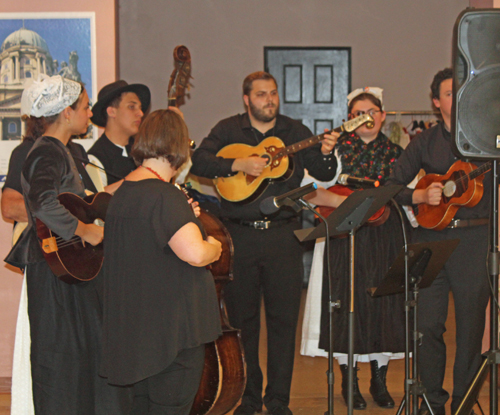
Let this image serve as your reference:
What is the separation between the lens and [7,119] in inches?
159

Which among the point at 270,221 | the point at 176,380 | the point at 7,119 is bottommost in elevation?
the point at 176,380

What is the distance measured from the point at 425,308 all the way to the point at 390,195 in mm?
1077

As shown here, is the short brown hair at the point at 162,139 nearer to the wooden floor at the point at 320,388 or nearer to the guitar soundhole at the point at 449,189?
the guitar soundhole at the point at 449,189

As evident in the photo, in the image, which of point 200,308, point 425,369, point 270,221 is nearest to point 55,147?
point 200,308

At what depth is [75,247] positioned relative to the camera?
2723 mm

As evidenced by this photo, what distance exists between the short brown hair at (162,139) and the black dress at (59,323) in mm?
555

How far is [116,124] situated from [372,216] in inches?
64.7

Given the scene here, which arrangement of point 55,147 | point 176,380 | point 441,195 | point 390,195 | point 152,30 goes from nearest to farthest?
point 176,380 < point 390,195 < point 55,147 < point 441,195 < point 152,30

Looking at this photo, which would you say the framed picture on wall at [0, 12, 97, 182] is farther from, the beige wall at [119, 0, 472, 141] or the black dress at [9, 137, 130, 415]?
the beige wall at [119, 0, 472, 141]

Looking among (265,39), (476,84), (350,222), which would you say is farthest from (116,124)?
(265,39)

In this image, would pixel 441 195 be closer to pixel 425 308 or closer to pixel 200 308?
pixel 425 308

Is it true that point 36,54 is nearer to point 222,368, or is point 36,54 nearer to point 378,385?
point 222,368

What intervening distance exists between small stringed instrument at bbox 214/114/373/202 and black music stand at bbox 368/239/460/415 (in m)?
0.98

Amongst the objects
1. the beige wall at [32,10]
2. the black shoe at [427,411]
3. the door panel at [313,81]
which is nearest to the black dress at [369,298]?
the black shoe at [427,411]
